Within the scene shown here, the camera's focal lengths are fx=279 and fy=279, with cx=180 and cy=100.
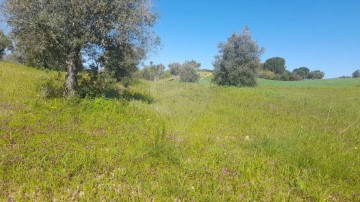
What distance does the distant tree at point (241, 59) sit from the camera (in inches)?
1928

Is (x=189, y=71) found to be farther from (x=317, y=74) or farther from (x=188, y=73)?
(x=317, y=74)

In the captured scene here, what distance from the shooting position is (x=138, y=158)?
755 cm

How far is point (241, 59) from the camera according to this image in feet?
162

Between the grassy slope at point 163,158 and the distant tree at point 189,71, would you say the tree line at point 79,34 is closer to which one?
the grassy slope at point 163,158

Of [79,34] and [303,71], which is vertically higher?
[303,71]

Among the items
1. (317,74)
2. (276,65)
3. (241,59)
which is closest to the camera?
(241,59)

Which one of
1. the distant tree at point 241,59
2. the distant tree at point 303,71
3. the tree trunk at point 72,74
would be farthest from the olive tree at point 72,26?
the distant tree at point 303,71

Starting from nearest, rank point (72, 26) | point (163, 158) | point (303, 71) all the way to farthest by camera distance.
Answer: point (163, 158)
point (72, 26)
point (303, 71)

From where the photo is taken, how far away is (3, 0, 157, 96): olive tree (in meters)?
11.8

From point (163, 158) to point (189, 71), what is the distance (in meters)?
120

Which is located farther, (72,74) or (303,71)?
(303,71)

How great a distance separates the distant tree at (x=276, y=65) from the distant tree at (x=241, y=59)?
5221 inches

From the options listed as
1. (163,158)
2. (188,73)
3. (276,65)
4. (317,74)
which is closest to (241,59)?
(163,158)

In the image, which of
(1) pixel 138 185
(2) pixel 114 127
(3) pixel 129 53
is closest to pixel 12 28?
(3) pixel 129 53
